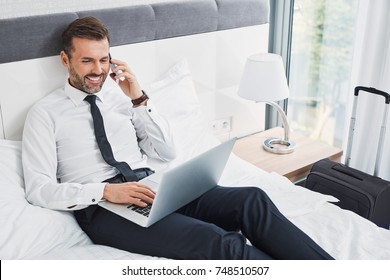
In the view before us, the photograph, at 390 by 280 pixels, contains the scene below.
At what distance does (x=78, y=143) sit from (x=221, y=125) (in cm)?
106

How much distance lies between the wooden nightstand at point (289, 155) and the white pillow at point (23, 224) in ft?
3.55

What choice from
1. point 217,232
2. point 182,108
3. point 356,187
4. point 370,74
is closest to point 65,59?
point 182,108

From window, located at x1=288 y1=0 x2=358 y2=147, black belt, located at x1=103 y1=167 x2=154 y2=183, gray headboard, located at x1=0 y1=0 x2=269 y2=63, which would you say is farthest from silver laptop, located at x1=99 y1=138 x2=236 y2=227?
window, located at x1=288 y1=0 x2=358 y2=147

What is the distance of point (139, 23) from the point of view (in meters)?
2.29

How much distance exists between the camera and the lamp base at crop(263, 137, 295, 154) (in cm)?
268

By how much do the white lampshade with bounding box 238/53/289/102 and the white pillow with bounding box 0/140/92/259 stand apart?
45.3 inches

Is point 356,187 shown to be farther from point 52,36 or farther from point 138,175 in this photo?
point 52,36

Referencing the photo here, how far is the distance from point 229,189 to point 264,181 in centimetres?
40

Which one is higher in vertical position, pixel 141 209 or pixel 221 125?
pixel 141 209

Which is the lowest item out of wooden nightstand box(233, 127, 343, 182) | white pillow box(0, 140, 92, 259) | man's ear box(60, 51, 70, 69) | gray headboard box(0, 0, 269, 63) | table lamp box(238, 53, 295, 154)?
wooden nightstand box(233, 127, 343, 182)

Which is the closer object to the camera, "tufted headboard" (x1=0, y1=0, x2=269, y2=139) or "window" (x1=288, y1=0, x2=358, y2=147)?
"tufted headboard" (x1=0, y1=0, x2=269, y2=139)

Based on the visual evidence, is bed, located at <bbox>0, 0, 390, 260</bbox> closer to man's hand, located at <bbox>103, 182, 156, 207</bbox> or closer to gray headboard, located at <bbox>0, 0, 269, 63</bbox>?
gray headboard, located at <bbox>0, 0, 269, 63</bbox>

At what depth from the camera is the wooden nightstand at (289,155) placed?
252 centimetres
